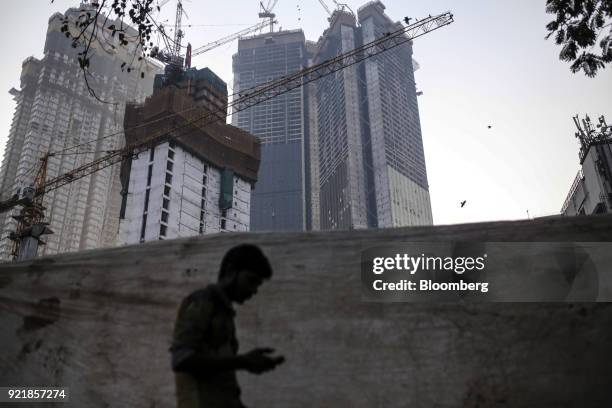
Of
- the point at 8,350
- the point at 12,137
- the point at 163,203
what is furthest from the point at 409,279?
the point at 12,137

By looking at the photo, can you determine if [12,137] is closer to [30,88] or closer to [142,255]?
[30,88]

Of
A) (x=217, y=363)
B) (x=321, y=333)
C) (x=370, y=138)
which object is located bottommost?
(x=217, y=363)

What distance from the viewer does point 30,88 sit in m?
103

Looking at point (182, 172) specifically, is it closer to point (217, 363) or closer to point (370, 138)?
point (370, 138)

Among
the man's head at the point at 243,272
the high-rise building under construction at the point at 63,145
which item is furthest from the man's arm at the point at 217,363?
the high-rise building under construction at the point at 63,145

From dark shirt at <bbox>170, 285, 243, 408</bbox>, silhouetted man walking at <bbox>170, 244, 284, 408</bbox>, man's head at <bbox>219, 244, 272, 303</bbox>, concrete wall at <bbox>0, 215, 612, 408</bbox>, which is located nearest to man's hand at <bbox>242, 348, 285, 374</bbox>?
silhouetted man walking at <bbox>170, 244, 284, 408</bbox>

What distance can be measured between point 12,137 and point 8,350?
10963 centimetres

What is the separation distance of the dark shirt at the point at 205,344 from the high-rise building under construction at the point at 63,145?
311ft

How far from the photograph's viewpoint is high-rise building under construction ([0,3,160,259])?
9231 centimetres

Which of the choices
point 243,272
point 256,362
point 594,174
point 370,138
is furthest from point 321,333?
point 370,138
